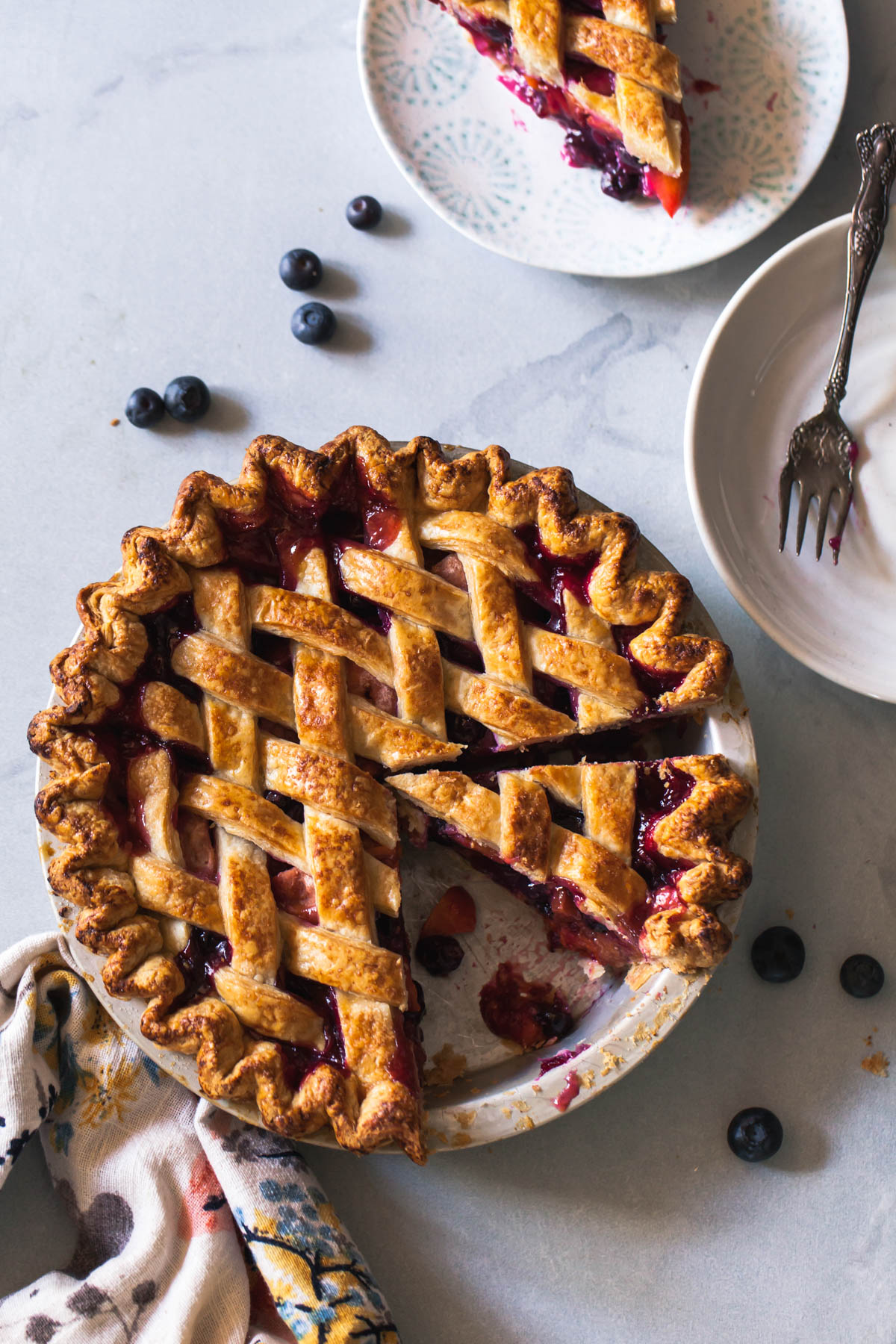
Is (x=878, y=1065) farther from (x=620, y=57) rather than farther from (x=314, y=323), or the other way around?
(x=620, y=57)

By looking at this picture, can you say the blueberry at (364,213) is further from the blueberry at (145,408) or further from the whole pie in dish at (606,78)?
the blueberry at (145,408)

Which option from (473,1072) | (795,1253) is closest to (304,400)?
(473,1072)

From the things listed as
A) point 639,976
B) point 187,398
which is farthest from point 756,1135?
point 187,398

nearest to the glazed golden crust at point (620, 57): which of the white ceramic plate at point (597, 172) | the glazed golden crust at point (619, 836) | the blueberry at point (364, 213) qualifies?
the white ceramic plate at point (597, 172)

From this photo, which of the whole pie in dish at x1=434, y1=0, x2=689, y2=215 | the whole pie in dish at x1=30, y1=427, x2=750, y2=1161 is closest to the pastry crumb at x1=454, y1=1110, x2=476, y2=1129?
the whole pie in dish at x1=30, y1=427, x2=750, y2=1161

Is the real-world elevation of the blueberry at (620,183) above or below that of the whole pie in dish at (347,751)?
above

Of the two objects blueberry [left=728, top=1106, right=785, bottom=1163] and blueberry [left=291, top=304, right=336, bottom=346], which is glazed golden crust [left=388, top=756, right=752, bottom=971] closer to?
blueberry [left=728, top=1106, right=785, bottom=1163]

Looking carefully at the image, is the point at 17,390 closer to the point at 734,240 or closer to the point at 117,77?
the point at 117,77
